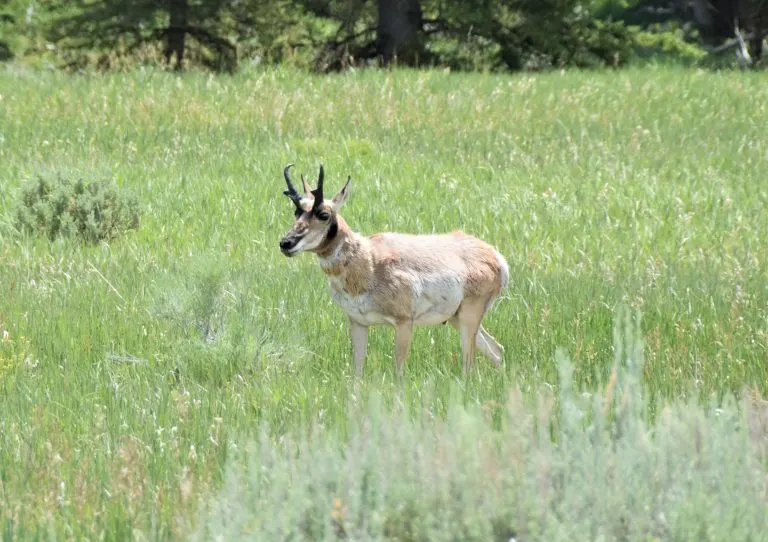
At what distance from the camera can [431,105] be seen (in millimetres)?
18422

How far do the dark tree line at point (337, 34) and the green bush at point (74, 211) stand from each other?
1226 centimetres

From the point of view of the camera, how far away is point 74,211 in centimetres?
1200

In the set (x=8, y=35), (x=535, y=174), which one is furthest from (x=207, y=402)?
(x=8, y=35)

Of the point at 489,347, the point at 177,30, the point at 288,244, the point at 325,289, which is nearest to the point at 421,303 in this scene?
the point at 489,347

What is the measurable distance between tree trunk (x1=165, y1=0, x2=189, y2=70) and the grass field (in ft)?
14.1

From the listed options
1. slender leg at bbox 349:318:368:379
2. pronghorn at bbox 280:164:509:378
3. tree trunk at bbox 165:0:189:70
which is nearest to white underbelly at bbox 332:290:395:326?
pronghorn at bbox 280:164:509:378

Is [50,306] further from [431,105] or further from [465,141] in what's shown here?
[431,105]

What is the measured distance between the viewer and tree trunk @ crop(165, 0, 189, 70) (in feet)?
81.8

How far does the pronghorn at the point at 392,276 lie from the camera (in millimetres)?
6984

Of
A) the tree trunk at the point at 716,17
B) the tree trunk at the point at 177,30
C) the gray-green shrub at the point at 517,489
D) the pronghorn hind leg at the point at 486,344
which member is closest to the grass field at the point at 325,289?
the gray-green shrub at the point at 517,489

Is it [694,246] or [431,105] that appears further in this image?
[431,105]

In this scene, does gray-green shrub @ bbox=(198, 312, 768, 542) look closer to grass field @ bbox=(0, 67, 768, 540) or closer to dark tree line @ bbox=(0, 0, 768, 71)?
grass field @ bbox=(0, 67, 768, 540)

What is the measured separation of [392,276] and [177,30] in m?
19.7

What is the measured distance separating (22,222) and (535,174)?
6.01 m
